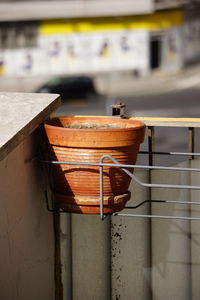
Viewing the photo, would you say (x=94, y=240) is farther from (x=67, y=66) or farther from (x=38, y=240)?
(x=67, y=66)

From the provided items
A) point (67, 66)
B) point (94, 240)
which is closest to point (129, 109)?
point (67, 66)

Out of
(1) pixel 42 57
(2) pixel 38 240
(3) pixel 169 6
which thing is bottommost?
(2) pixel 38 240

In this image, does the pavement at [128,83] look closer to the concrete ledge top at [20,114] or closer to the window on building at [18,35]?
the window on building at [18,35]

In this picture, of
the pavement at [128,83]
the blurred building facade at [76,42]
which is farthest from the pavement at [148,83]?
the blurred building facade at [76,42]

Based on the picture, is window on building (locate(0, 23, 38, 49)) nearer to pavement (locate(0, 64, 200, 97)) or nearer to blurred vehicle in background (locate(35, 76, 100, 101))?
pavement (locate(0, 64, 200, 97))

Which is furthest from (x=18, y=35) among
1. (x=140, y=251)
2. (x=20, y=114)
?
(x=20, y=114)

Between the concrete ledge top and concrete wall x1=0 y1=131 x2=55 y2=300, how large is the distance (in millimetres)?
158

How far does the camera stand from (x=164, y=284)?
5387mm

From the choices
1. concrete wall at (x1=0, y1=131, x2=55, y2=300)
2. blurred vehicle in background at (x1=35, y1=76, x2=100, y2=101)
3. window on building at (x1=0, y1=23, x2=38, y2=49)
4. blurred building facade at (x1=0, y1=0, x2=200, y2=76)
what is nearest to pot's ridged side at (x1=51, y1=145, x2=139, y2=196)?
concrete wall at (x1=0, y1=131, x2=55, y2=300)

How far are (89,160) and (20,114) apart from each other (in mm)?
541

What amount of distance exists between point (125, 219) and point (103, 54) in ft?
116

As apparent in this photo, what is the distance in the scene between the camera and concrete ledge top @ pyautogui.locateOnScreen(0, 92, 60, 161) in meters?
4.27

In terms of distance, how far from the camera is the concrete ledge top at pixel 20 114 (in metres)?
4.27

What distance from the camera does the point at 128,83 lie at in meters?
38.6
